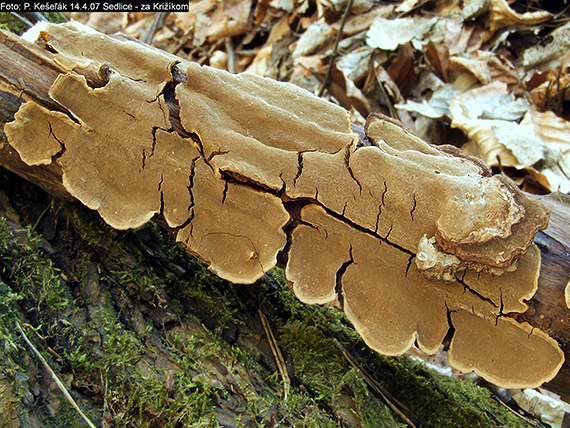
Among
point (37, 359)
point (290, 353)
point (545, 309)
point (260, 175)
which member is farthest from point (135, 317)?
point (545, 309)

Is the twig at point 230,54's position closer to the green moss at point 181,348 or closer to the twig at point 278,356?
the green moss at point 181,348

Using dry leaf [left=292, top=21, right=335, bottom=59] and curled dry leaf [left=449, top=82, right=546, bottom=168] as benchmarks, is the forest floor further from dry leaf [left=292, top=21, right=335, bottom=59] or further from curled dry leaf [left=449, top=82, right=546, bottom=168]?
dry leaf [left=292, top=21, right=335, bottom=59]

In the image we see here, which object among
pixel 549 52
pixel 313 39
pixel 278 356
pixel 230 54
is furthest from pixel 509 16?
pixel 278 356

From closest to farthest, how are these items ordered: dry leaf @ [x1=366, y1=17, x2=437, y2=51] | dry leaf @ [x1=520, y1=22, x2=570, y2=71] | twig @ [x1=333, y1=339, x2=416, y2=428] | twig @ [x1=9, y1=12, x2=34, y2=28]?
twig @ [x1=333, y1=339, x2=416, y2=428], twig @ [x1=9, y1=12, x2=34, y2=28], dry leaf @ [x1=520, y1=22, x2=570, y2=71], dry leaf @ [x1=366, y1=17, x2=437, y2=51]

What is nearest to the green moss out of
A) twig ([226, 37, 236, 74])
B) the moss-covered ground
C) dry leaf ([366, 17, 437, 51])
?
the moss-covered ground

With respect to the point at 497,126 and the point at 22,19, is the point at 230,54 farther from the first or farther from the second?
the point at 497,126
